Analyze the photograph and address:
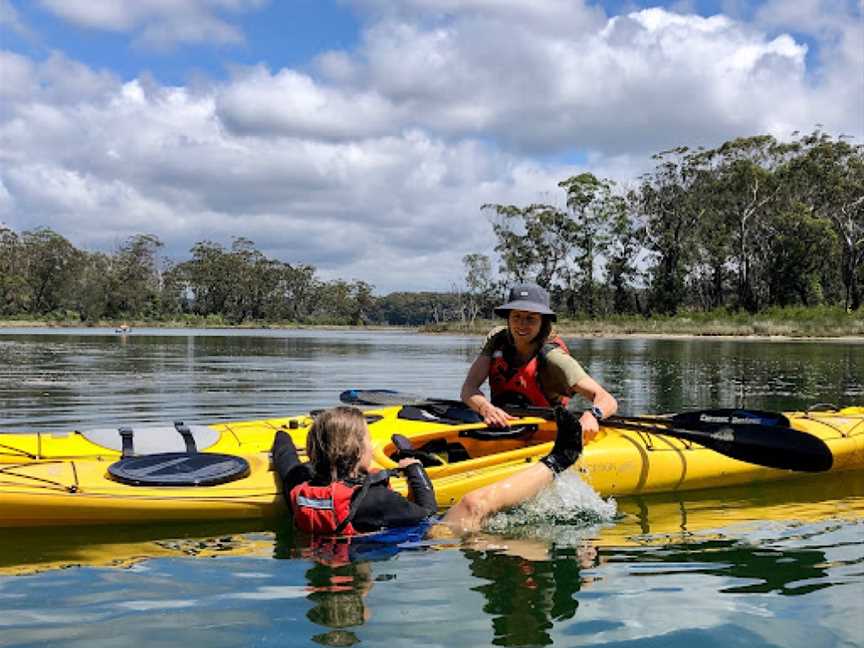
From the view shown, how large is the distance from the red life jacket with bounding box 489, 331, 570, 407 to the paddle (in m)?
0.18

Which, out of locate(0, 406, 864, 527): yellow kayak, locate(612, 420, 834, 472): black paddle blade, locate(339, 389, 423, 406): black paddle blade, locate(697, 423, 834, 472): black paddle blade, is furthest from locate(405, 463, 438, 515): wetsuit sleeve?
locate(339, 389, 423, 406): black paddle blade

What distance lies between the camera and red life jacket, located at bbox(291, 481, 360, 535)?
396cm

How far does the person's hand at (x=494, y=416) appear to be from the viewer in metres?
5.53

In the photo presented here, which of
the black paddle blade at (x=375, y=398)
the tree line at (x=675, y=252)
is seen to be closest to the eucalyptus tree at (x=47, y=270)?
the tree line at (x=675, y=252)

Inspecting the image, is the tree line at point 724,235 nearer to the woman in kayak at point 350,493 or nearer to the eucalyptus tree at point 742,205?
the eucalyptus tree at point 742,205

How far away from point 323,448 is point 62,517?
1.62 m

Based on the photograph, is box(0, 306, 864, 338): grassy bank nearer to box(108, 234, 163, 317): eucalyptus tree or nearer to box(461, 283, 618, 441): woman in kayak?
box(108, 234, 163, 317): eucalyptus tree

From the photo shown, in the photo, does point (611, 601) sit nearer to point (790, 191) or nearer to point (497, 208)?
point (790, 191)

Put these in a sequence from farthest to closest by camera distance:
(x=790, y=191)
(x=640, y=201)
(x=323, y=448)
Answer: (x=640, y=201)
(x=790, y=191)
(x=323, y=448)

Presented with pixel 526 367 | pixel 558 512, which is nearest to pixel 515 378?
pixel 526 367

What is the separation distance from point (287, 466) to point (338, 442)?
76 centimetres

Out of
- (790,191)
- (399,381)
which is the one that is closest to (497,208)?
(790,191)

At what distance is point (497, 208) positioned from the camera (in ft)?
192

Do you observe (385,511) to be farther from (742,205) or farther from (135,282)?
(135,282)
